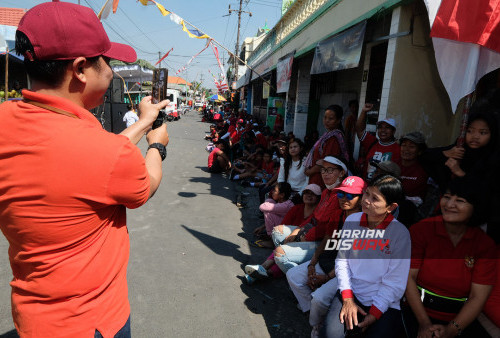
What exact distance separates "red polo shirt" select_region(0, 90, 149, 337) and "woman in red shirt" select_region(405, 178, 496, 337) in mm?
2054

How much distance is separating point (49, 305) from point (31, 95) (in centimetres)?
70

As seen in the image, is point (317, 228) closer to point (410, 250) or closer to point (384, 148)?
point (410, 250)

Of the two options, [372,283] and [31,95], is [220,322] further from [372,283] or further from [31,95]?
[31,95]

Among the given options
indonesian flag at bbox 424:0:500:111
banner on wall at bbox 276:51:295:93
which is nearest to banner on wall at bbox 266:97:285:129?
banner on wall at bbox 276:51:295:93

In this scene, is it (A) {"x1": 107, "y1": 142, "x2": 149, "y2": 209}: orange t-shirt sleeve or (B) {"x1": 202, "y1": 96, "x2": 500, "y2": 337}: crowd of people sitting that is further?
(B) {"x1": 202, "y1": 96, "x2": 500, "y2": 337}: crowd of people sitting

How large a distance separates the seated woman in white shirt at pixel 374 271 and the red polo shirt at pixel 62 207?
1.77 m

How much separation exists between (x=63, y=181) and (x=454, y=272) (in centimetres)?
241

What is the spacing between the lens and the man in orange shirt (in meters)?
0.93

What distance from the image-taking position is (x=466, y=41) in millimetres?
2625

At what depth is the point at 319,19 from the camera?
23.4ft

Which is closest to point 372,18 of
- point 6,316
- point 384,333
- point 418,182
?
point 418,182

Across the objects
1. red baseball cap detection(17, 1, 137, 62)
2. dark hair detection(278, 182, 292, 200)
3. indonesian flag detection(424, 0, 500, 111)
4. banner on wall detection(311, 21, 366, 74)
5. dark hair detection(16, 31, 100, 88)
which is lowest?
dark hair detection(278, 182, 292, 200)

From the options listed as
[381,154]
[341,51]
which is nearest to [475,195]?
[381,154]
